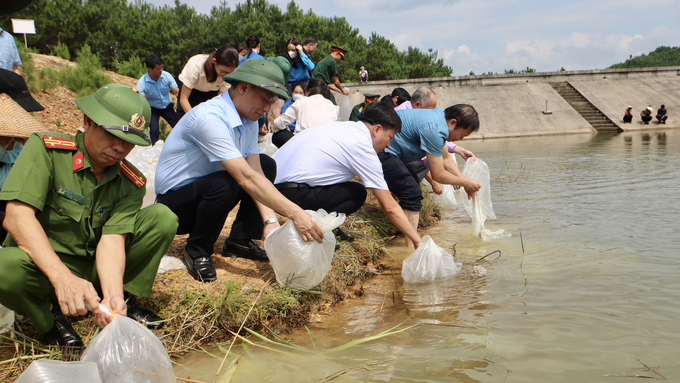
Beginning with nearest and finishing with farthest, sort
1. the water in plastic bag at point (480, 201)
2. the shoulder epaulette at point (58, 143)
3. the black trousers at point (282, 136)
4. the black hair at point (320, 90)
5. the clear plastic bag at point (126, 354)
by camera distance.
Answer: the clear plastic bag at point (126, 354) → the shoulder epaulette at point (58, 143) → the water in plastic bag at point (480, 201) → the black trousers at point (282, 136) → the black hair at point (320, 90)

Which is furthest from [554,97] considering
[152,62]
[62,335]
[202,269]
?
[62,335]

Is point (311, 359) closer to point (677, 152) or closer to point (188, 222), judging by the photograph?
point (188, 222)

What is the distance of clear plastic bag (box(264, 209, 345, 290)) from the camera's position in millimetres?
2801

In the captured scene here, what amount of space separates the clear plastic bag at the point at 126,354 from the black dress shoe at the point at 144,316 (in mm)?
583

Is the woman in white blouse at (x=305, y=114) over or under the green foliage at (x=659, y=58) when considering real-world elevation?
under

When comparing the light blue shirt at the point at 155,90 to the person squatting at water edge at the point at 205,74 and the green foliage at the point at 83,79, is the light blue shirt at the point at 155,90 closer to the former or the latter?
the person squatting at water edge at the point at 205,74

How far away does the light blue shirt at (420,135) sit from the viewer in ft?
14.2

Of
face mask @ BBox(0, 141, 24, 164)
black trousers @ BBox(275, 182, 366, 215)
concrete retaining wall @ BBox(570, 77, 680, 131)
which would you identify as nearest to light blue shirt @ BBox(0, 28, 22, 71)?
face mask @ BBox(0, 141, 24, 164)

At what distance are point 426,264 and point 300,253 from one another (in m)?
1.07

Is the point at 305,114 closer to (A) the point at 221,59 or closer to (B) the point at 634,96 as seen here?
(A) the point at 221,59

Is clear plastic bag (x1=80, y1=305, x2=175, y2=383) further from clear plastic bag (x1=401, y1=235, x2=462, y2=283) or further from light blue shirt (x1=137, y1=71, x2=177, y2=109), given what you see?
light blue shirt (x1=137, y1=71, x2=177, y2=109)

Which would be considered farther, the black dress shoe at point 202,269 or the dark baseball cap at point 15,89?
the dark baseball cap at point 15,89

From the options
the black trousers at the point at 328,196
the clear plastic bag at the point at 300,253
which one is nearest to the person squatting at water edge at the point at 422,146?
the black trousers at the point at 328,196

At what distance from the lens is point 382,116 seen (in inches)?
141
